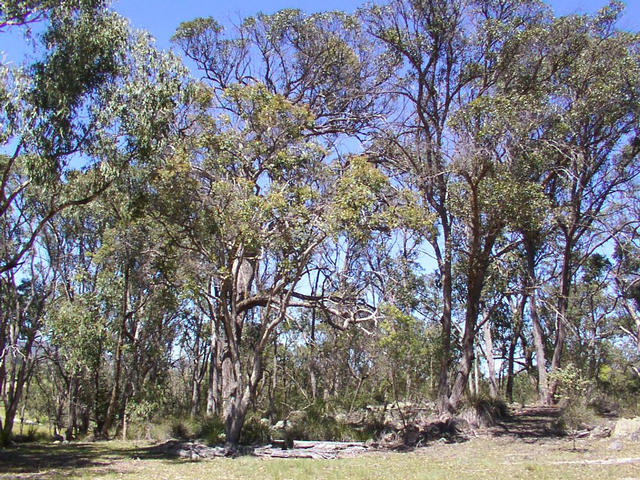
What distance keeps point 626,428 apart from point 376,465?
6.43 m

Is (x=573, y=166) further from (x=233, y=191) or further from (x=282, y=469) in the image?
(x=282, y=469)

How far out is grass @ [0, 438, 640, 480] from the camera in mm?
9898

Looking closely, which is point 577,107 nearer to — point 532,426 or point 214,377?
point 532,426

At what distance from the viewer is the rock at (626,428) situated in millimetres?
13028

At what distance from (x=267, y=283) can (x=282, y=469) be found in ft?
33.7

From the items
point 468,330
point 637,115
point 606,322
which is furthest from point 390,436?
point 606,322

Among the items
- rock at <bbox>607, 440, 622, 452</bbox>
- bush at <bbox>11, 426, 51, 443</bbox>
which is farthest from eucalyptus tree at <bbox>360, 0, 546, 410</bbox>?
bush at <bbox>11, 426, 51, 443</bbox>

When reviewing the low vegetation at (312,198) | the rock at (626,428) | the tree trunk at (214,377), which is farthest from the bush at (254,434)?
the rock at (626,428)

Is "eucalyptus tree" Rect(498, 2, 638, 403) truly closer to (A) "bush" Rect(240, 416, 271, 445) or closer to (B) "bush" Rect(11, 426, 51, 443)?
(A) "bush" Rect(240, 416, 271, 445)

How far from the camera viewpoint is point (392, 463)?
476 inches

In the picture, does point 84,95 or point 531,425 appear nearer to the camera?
point 84,95

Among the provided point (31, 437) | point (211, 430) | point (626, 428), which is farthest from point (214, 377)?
point (626, 428)

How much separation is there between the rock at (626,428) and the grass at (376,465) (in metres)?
0.34

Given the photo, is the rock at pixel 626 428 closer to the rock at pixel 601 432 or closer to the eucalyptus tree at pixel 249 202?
the rock at pixel 601 432
